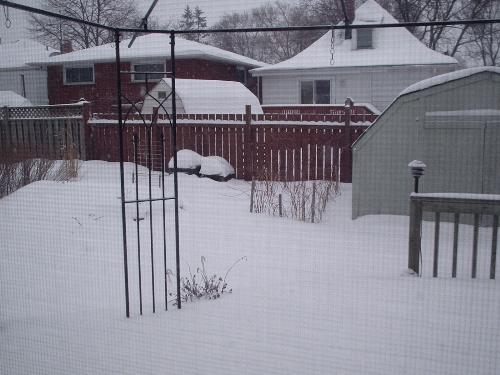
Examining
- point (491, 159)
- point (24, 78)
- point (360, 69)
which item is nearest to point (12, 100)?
point (24, 78)

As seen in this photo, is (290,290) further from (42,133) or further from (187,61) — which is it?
(187,61)

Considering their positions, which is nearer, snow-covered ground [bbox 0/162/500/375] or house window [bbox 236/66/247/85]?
snow-covered ground [bbox 0/162/500/375]

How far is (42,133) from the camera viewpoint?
9109mm

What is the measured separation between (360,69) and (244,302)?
11.7m

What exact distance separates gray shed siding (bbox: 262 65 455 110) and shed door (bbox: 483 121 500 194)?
8.91 metres

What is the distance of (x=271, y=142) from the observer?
763 cm

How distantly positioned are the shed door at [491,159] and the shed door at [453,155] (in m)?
0.04

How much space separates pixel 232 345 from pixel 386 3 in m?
19.8

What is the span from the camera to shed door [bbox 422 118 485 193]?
462 cm

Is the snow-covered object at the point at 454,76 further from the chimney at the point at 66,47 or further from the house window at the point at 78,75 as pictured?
the chimney at the point at 66,47

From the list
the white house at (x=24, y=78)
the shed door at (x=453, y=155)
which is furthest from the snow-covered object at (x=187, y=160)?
the white house at (x=24, y=78)

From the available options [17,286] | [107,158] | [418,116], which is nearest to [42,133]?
[107,158]

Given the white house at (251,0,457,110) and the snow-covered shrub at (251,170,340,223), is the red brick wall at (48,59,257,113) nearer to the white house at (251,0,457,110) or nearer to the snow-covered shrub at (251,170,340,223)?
the white house at (251,0,457,110)

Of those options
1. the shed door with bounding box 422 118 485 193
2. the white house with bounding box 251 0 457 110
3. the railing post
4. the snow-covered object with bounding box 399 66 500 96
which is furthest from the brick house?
the railing post
